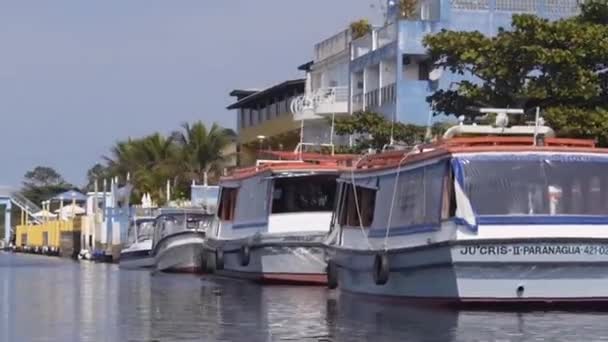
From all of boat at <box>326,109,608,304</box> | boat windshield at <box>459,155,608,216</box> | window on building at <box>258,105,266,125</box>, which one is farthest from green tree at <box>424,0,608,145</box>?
window on building at <box>258,105,266,125</box>

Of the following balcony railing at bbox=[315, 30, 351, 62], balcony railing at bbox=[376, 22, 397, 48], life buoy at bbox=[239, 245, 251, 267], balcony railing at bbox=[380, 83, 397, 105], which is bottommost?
life buoy at bbox=[239, 245, 251, 267]

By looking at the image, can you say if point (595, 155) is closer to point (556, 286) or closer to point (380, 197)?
point (556, 286)

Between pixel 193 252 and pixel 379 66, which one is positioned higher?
pixel 379 66

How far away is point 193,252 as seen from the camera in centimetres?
4353

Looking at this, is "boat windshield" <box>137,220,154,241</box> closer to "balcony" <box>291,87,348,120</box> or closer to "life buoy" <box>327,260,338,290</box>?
"balcony" <box>291,87,348,120</box>

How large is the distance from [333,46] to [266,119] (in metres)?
9.69

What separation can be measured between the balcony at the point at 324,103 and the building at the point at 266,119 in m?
3.55

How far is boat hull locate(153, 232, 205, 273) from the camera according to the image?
4328 centimetres

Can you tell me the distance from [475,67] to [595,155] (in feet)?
34.1

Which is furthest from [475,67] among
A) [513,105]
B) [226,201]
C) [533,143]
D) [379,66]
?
[379,66]

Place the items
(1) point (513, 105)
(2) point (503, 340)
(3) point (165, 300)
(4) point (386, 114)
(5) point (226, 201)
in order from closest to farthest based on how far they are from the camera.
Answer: (2) point (503, 340) < (3) point (165, 300) < (1) point (513, 105) < (5) point (226, 201) < (4) point (386, 114)

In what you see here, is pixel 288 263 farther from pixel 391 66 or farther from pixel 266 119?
pixel 266 119

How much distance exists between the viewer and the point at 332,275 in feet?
92.0

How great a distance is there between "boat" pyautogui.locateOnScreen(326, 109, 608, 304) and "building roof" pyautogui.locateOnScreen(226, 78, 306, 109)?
1629 inches
